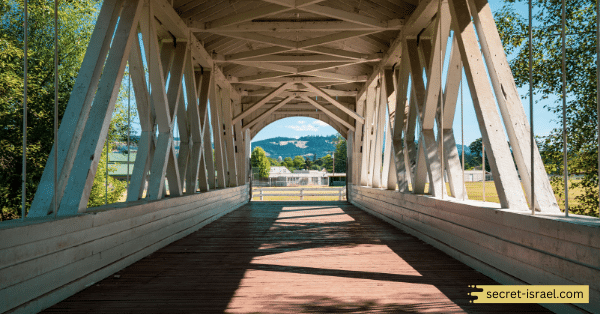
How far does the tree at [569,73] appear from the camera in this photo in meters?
4.83

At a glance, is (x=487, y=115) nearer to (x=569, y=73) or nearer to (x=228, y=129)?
(x=569, y=73)

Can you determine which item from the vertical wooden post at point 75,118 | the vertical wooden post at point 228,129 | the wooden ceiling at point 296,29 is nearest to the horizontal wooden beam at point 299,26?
the wooden ceiling at point 296,29

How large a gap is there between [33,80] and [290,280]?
12.3 m

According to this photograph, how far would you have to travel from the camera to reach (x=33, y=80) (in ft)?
40.3

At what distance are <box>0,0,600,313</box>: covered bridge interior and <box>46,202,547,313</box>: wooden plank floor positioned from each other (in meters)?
0.23

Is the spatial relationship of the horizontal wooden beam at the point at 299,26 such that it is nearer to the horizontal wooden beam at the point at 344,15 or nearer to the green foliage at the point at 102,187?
the horizontal wooden beam at the point at 344,15

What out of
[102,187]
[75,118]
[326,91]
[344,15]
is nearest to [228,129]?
[326,91]

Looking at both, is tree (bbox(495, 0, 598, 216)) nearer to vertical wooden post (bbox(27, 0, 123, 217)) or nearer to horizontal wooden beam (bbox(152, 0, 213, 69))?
vertical wooden post (bbox(27, 0, 123, 217))

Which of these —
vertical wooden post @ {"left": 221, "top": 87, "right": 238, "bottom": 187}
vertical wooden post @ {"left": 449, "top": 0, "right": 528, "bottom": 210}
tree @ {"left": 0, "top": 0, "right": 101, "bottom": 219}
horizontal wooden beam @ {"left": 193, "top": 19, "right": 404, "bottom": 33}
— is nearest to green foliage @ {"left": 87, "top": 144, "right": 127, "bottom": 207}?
tree @ {"left": 0, "top": 0, "right": 101, "bottom": 219}

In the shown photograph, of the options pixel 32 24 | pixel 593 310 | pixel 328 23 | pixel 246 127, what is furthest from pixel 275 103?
pixel 593 310

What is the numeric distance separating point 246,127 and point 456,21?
9816mm

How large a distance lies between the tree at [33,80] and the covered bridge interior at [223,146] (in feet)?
18.8

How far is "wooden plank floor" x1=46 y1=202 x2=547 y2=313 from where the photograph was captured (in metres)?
2.52

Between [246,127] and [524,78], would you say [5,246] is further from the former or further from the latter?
[246,127]
